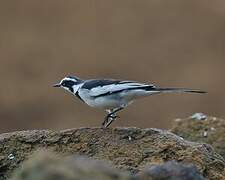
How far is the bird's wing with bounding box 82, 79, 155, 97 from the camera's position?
8711 mm

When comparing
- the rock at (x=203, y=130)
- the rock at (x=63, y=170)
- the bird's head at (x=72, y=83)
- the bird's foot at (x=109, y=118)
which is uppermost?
the rock at (x=63, y=170)

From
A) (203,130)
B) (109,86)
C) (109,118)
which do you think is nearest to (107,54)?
(203,130)

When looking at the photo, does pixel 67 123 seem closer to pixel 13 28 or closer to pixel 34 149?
pixel 13 28

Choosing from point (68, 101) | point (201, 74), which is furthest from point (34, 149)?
point (201, 74)

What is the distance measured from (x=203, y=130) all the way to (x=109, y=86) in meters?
1.98

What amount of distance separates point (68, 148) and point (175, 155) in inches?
42.8

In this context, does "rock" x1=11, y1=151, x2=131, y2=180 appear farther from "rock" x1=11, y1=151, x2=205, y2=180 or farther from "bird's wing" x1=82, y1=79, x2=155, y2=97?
"bird's wing" x1=82, y1=79, x2=155, y2=97

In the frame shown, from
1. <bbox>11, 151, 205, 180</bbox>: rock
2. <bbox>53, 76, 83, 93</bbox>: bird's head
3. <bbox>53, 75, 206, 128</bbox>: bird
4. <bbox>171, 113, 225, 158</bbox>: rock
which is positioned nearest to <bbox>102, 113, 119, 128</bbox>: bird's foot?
<bbox>53, 75, 206, 128</bbox>: bird

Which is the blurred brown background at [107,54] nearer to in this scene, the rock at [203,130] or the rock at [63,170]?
the rock at [203,130]

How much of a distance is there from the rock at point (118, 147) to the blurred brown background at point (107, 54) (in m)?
14.0

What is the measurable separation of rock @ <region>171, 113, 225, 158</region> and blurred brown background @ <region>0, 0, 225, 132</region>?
1145 centimetres

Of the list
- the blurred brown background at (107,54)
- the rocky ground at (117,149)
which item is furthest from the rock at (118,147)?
the blurred brown background at (107,54)

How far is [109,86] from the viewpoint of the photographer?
883 centimetres

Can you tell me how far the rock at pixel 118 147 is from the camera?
748 cm
